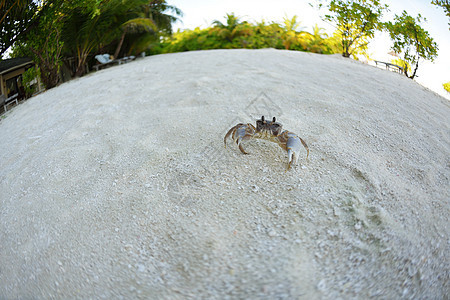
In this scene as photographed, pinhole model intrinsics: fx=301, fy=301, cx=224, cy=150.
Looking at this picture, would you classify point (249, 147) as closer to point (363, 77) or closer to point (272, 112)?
point (272, 112)

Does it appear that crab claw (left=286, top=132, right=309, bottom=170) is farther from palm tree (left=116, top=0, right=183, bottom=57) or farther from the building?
palm tree (left=116, top=0, right=183, bottom=57)

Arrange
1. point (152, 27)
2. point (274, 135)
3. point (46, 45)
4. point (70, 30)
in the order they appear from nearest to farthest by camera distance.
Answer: point (274, 135) → point (46, 45) → point (70, 30) → point (152, 27)

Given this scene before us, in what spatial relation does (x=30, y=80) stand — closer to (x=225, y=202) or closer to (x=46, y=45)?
(x=46, y=45)

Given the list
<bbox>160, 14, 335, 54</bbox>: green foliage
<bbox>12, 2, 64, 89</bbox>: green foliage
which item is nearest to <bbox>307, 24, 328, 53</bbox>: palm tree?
<bbox>160, 14, 335, 54</bbox>: green foliage

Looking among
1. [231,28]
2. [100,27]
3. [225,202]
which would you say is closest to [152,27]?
[100,27]

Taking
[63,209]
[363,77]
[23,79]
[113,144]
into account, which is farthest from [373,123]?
[23,79]

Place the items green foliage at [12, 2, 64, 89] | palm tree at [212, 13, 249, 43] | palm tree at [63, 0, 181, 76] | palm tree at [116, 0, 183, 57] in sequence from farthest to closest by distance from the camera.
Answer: palm tree at [212, 13, 249, 43], palm tree at [116, 0, 183, 57], palm tree at [63, 0, 181, 76], green foliage at [12, 2, 64, 89]
